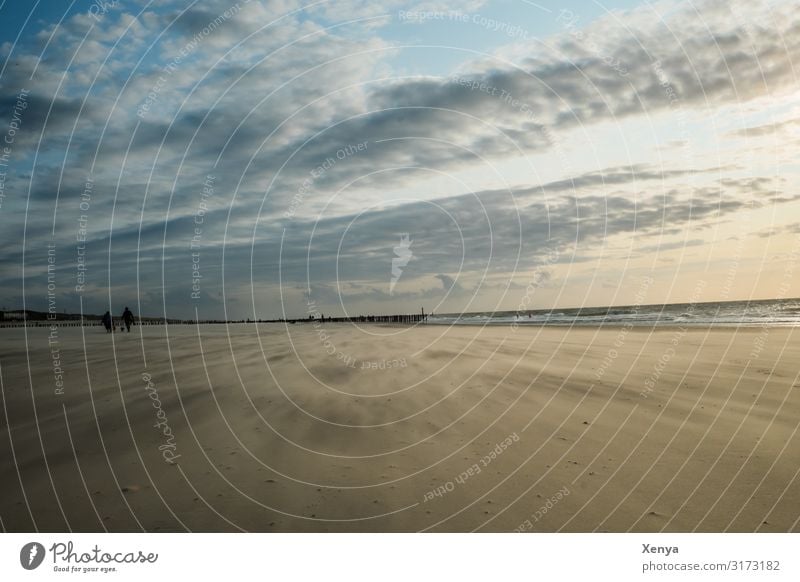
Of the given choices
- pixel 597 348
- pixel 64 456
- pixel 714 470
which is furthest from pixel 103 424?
pixel 597 348

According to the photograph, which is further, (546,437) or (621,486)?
(546,437)

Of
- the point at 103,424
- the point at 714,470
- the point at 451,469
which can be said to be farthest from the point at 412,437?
the point at 103,424

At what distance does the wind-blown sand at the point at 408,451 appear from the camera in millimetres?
6328

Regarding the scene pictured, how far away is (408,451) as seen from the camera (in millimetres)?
8258

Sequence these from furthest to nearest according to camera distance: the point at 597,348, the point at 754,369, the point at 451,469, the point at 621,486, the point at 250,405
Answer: the point at 597,348, the point at 754,369, the point at 250,405, the point at 451,469, the point at 621,486

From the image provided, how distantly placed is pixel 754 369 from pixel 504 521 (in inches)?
487

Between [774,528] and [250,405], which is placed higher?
[250,405]

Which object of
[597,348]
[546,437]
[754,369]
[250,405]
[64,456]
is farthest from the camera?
[597,348]

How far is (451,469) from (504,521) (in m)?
1.38

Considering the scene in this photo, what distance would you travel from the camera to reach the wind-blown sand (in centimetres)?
633

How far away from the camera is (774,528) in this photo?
6.13 meters

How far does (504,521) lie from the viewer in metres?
6.19
